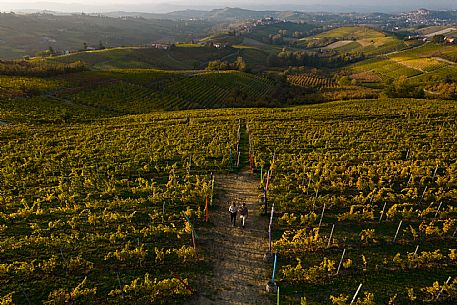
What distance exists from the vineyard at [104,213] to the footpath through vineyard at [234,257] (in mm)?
899

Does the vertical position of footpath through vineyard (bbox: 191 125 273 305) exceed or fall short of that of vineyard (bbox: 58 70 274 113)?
it falls short

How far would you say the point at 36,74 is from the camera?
7794cm

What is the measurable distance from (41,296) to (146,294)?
191 inches

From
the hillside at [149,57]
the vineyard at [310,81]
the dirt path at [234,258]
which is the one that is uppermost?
the hillside at [149,57]

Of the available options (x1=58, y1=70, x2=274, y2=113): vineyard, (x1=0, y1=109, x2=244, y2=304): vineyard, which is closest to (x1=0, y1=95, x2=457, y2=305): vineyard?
(x1=0, y1=109, x2=244, y2=304): vineyard

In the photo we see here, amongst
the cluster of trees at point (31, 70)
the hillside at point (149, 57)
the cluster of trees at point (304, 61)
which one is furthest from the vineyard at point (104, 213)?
the cluster of trees at point (304, 61)

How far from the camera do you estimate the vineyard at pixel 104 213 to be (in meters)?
14.8

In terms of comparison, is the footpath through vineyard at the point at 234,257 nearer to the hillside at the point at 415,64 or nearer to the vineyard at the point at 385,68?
the hillside at the point at 415,64

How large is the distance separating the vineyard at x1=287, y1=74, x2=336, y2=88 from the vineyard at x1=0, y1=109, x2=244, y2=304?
339 ft

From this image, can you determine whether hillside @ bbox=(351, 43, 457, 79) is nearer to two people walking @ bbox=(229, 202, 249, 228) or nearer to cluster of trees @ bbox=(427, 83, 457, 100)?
cluster of trees @ bbox=(427, 83, 457, 100)

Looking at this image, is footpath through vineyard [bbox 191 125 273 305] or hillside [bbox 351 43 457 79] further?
hillside [bbox 351 43 457 79]

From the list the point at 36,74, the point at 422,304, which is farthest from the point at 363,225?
the point at 36,74

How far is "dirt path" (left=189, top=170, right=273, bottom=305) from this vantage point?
48.0ft

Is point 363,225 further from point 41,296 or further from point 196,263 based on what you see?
point 41,296
